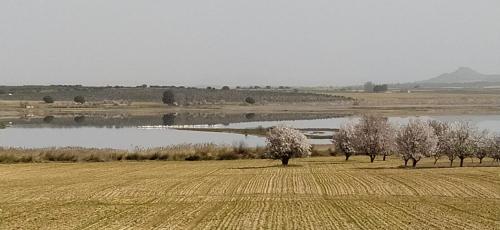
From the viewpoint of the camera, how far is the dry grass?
2856 centimetres

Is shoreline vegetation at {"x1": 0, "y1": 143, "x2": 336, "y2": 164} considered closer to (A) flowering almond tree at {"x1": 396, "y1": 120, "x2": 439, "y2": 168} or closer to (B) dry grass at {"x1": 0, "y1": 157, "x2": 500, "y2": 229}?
(B) dry grass at {"x1": 0, "y1": 157, "x2": 500, "y2": 229}

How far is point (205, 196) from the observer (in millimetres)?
40000

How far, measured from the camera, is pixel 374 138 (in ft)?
251

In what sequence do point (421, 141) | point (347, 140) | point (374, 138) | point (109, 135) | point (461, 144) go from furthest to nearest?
1. point (109, 135)
2. point (347, 140)
3. point (374, 138)
4. point (461, 144)
5. point (421, 141)

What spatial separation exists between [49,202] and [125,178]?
51.3 feet

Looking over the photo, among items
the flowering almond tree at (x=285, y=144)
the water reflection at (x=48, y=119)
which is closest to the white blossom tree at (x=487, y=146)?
the flowering almond tree at (x=285, y=144)

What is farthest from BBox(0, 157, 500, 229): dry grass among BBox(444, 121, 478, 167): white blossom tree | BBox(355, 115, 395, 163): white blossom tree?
BBox(355, 115, 395, 163): white blossom tree

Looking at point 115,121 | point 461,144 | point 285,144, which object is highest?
point 285,144

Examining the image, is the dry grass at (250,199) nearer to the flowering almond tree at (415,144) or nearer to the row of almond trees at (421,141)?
the flowering almond tree at (415,144)

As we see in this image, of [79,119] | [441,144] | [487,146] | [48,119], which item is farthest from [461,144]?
[48,119]

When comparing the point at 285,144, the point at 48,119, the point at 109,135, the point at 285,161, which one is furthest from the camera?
the point at 48,119

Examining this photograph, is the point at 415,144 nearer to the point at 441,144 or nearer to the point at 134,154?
the point at 441,144

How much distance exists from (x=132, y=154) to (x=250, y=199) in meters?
43.8

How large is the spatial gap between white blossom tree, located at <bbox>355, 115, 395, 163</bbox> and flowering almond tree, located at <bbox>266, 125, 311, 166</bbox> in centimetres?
1060
